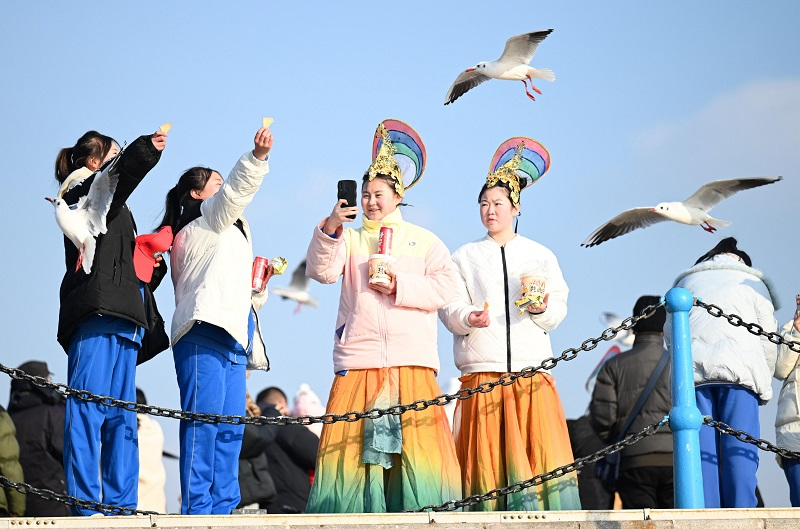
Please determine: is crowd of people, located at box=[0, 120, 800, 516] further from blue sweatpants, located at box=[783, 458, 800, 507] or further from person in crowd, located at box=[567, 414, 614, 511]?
person in crowd, located at box=[567, 414, 614, 511]

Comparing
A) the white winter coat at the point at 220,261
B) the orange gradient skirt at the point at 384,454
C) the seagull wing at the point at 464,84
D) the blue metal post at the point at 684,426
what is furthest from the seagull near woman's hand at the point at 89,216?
the seagull wing at the point at 464,84

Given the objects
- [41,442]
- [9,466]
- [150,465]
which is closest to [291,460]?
[150,465]

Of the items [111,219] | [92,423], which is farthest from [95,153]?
[92,423]

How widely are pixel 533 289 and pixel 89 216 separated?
2627 mm

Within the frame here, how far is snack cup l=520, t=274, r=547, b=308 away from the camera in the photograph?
7.52 meters

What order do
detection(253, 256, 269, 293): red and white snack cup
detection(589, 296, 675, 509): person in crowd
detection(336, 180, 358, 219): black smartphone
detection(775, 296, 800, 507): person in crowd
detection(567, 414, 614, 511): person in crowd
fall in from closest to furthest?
detection(336, 180, 358, 219): black smartphone → detection(253, 256, 269, 293): red and white snack cup → detection(775, 296, 800, 507): person in crowd → detection(589, 296, 675, 509): person in crowd → detection(567, 414, 614, 511): person in crowd

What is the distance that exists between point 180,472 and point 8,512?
2.08 meters

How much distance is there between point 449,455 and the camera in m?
7.35

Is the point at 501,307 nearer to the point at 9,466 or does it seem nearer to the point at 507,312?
the point at 507,312

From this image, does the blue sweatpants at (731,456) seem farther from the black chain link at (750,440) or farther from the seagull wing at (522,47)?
the seagull wing at (522,47)

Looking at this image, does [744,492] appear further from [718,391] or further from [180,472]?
[180,472]

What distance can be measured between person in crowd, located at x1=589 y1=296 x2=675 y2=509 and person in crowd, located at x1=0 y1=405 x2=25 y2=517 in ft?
13.0

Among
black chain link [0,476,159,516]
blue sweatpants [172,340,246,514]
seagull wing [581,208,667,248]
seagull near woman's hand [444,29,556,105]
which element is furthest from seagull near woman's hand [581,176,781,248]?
black chain link [0,476,159,516]

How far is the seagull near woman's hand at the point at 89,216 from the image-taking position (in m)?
6.82
